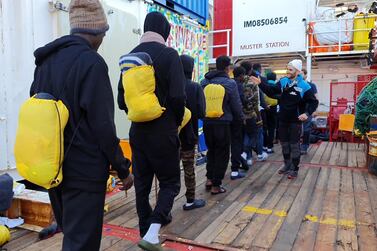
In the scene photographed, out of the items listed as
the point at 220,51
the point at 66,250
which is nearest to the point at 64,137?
the point at 66,250

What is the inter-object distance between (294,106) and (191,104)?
215cm

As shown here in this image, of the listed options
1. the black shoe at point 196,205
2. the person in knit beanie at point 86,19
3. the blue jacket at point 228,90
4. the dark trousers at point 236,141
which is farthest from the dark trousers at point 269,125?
the person in knit beanie at point 86,19

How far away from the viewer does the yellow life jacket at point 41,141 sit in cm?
173

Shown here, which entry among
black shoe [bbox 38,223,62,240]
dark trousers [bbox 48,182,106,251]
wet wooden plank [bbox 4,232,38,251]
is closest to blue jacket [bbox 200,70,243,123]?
black shoe [bbox 38,223,62,240]

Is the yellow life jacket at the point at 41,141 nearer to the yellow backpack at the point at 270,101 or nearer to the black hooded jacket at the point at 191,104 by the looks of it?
the black hooded jacket at the point at 191,104

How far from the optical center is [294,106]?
17.7 ft

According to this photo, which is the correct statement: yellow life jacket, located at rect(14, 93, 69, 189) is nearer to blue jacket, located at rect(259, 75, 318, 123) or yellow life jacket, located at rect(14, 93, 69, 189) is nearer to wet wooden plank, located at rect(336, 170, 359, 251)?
wet wooden plank, located at rect(336, 170, 359, 251)

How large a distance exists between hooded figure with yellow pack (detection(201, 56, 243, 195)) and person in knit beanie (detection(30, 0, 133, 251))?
2743mm

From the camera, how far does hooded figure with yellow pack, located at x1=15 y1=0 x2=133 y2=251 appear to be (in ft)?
5.74

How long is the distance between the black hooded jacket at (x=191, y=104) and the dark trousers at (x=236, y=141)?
135 centimetres

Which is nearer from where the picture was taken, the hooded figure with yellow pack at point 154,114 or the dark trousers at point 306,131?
the hooded figure with yellow pack at point 154,114

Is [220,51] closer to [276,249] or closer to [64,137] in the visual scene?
[276,249]

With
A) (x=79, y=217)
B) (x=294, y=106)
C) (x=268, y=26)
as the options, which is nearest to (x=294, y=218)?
(x=294, y=106)

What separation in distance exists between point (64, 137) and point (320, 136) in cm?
983
